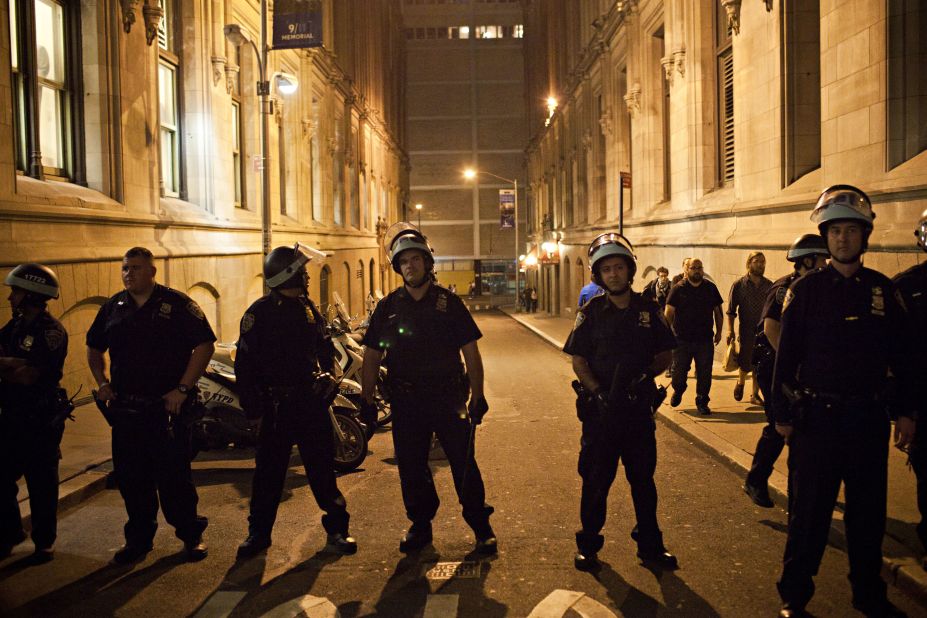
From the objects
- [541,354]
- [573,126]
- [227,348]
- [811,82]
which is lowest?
[541,354]

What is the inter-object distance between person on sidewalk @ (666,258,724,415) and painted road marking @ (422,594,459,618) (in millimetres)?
6581

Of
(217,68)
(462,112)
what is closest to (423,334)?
(217,68)

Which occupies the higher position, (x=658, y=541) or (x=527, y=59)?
(x=527, y=59)

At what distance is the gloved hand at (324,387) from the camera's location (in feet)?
19.0

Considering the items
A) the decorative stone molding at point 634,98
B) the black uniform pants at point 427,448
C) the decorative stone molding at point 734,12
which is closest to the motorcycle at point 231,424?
the black uniform pants at point 427,448

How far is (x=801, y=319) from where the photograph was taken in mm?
4535

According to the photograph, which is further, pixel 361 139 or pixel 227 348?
pixel 361 139

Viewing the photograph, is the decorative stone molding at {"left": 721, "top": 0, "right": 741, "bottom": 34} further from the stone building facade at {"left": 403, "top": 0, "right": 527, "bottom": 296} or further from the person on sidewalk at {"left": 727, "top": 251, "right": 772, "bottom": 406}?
the stone building facade at {"left": 403, "top": 0, "right": 527, "bottom": 296}

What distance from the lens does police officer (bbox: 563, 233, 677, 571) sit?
17.3ft

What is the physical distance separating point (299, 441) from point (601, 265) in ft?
7.87

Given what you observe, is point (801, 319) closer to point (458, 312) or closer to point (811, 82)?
point (458, 312)

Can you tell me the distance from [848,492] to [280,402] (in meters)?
3.58

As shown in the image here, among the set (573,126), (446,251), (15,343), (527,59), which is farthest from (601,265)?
(446,251)

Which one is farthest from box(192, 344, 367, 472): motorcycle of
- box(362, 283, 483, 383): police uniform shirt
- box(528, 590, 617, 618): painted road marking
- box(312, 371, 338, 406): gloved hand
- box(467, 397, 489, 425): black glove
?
box(528, 590, 617, 618): painted road marking
